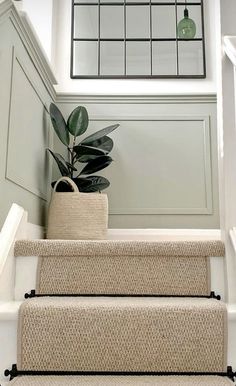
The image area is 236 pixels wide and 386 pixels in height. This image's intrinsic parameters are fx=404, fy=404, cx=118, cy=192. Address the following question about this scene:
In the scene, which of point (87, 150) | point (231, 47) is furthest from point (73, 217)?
point (231, 47)

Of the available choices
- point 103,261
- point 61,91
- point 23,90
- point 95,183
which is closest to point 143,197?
point 95,183

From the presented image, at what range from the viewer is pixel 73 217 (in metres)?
2.36

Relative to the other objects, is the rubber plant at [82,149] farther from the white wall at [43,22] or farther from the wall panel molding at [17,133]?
the white wall at [43,22]

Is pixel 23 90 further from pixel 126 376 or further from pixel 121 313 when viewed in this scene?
pixel 126 376

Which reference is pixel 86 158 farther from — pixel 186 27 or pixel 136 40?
pixel 186 27

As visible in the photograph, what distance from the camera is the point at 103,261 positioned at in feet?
5.14

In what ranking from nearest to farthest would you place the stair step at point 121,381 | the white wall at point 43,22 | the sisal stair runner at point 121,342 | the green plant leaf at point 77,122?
the stair step at point 121,381 < the sisal stair runner at point 121,342 < the green plant leaf at point 77,122 < the white wall at point 43,22

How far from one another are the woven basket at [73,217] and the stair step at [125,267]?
769 millimetres

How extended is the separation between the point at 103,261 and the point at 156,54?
226 cm

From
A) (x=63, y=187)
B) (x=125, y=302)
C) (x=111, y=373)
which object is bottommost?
(x=111, y=373)

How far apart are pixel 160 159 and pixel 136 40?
1067 millimetres

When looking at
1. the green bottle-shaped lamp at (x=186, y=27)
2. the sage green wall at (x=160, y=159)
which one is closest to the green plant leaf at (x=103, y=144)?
the sage green wall at (x=160, y=159)

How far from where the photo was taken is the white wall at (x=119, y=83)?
3.13 m

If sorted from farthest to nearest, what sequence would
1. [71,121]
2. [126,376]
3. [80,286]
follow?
[71,121] < [80,286] < [126,376]
